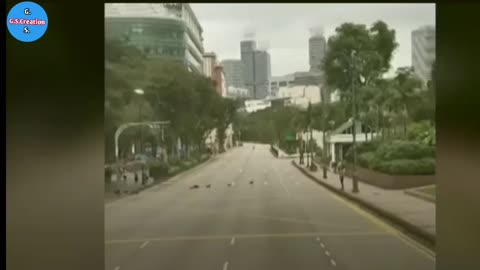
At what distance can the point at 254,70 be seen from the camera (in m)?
21.6

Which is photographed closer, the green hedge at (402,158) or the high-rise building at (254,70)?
the high-rise building at (254,70)

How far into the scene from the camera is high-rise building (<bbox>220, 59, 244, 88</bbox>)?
71.3ft

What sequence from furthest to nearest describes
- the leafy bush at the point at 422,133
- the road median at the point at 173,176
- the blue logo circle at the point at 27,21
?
the leafy bush at the point at 422,133 < the road median at the point at 173,176 < the blue logo circle at the point at 27,21

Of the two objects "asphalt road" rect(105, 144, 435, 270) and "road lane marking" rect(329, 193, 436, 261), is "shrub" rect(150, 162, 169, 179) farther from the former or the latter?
"road lane marking" rect(329, 193, 436, 261)

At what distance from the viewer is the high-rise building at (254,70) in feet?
70.6

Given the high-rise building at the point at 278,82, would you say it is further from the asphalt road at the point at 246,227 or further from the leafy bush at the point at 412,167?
the leafy bush at the point at 412,167

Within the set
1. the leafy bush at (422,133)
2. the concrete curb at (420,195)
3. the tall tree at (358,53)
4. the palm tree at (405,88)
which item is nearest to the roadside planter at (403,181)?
the concrete curb at (420,195)

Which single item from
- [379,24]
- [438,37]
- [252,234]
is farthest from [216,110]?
[438,37]

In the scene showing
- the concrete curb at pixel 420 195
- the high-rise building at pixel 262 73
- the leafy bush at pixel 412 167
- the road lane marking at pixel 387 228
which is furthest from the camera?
the leafy bush at pixel 412 167

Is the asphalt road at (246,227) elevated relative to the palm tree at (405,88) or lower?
lower

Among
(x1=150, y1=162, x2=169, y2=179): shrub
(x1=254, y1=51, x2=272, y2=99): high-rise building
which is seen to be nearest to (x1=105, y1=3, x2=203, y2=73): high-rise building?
(x1=254, y1=51, x2=272, y2=99): high-rise building

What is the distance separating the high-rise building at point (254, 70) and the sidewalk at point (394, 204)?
604 centimetres

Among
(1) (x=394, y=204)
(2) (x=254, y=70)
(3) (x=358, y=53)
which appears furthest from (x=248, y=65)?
(3) (x=358, y=53)

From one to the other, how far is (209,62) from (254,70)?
2.65m
